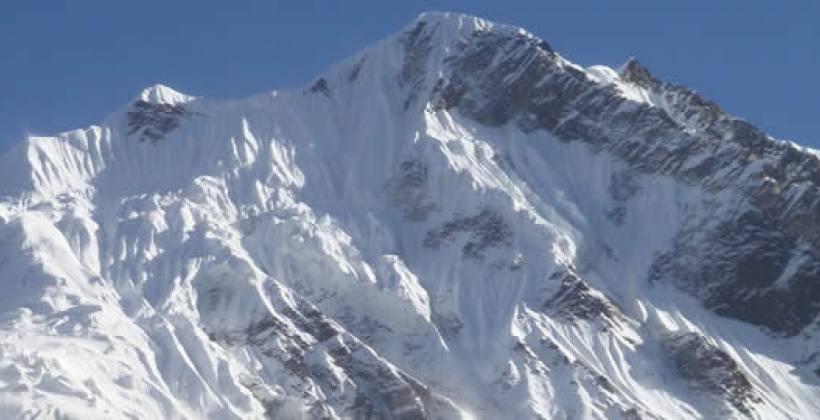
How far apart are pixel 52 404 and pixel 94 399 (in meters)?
3.61

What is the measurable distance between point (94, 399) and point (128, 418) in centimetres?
364

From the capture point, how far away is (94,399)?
199750 mm

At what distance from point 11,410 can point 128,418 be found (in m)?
9.31

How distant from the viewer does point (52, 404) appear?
198 m

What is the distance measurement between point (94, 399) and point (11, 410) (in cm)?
688

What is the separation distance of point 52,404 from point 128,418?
6.19m

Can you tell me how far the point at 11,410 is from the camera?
19700 cm

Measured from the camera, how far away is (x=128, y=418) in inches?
7800

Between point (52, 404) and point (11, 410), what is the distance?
331 centimetres
